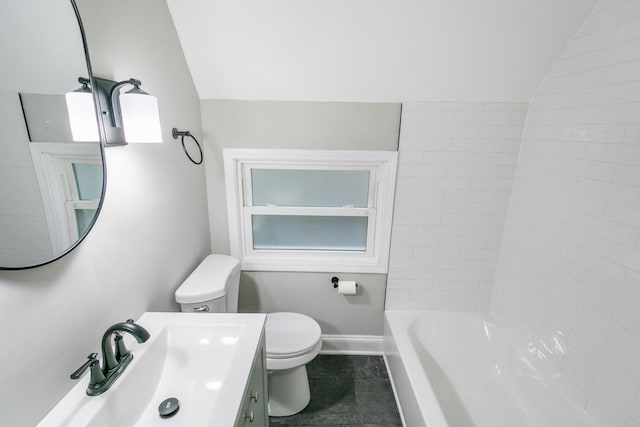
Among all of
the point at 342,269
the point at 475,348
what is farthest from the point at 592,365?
the point at 342,269

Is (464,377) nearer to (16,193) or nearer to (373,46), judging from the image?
(373,46)

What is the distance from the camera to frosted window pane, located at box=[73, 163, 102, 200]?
903 mm

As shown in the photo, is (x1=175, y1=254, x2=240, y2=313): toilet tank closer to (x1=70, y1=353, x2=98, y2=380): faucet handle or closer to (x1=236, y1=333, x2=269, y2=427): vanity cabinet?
(x1=236, y1=333, x2=269, y2=427): vanity cabinet

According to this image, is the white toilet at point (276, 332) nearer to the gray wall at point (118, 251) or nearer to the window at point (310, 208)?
the gray wall at point (118, 251)

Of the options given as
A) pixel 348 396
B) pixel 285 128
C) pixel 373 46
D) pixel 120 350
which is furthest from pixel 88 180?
pixel 348 396

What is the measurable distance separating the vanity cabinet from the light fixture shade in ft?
2.99

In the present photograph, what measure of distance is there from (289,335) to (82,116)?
1435mm

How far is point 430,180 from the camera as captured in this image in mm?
1917

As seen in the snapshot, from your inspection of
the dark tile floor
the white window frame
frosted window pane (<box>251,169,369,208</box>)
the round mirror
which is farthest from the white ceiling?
the dark tile floor

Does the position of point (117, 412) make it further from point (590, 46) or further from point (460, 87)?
point (590, 46)

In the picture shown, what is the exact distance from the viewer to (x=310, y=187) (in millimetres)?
2057

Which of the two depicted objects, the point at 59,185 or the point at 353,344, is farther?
the point at 353,344

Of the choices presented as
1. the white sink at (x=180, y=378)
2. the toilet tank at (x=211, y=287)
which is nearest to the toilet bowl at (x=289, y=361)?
the toilet tank at (x=211, y=287)

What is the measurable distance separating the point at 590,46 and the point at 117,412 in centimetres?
237
